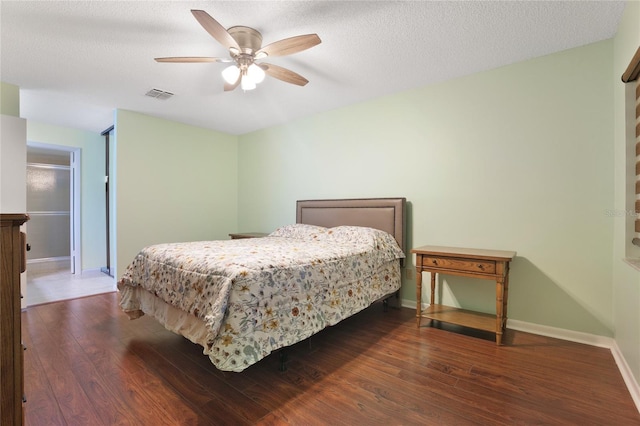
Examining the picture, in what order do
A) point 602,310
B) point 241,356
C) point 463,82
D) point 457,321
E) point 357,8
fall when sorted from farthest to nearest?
point 463,82 → point 457,321 → point 602,310 → point 357,8 → point 241,356

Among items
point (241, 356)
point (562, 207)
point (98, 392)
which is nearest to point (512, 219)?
point (562, 207)

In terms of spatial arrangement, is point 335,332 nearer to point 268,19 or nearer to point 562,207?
point 562,207

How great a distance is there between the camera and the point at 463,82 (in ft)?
9.56

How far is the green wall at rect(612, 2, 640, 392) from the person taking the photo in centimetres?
174

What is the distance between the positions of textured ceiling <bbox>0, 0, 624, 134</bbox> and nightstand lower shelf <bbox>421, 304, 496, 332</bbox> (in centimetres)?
225

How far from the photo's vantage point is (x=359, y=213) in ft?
11.4

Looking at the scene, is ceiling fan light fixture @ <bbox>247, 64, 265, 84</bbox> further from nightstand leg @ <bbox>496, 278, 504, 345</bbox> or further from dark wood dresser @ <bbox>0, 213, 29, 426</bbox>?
nightstand leg @ <bbox>496, 278, 504, 345</bbox>

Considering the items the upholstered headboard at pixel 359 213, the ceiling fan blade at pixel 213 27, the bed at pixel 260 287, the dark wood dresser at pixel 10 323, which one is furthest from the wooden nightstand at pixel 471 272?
the dark wood dresser at pixel 10 323

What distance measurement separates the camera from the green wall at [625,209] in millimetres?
1739

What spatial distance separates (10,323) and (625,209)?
3196 mm

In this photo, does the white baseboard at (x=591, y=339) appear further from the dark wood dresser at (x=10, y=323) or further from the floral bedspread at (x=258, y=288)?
the dark wood dresser at (x=10, y=323)

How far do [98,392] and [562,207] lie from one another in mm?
3492

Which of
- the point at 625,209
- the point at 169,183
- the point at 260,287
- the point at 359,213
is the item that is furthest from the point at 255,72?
the point at 169,183

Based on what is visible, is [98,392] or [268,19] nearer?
[98,392]
